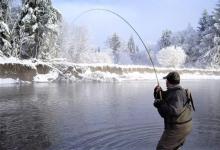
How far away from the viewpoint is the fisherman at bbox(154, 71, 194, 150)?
611cm

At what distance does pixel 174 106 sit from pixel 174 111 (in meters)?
0.08

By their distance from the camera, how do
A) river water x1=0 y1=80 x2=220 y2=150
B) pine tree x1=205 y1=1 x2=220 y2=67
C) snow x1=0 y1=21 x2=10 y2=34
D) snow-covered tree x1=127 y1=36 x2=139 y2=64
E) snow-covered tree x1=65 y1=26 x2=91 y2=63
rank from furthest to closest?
snow-covered tree x1=127 y1=36 x2=139 y2=64, snow-covered tree x1=65 y1=26 x2=91 y2=63, pine tree x1=205 y1=1 x2=220 y2=67, snow x1=0 y1=21 x2=10 y2=34, river water x1=0 y1=80 x2=220 y2=150

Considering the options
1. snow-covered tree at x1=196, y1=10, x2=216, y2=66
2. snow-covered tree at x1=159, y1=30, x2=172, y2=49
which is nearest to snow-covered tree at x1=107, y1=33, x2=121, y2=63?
snow-covered tree at x1=159, y1=30, x2=172, y2=49

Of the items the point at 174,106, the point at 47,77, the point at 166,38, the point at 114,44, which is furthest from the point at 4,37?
the point at 114,44

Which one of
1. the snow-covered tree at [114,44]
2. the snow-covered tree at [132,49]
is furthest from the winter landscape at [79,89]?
the snow-covered tree at [132,49]

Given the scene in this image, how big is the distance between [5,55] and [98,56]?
6601cm

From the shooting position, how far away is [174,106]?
6.10m

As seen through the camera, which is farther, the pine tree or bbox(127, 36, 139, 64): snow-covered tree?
bbox(127, 36, 139, 64): snow-covered tree

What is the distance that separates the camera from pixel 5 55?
43.9 metres

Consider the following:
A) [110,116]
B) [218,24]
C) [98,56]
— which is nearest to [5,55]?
[110,116]

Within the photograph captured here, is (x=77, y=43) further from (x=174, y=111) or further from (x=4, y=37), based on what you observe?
(x=174, y=111)

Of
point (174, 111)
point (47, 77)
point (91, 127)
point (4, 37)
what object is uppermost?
point (4, 37)

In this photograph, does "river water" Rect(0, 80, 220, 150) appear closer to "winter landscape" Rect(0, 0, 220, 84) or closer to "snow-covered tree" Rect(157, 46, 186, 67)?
"winter landscape" Rect(0, 0, 220, 84)

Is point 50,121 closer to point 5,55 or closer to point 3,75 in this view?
point 3,75
